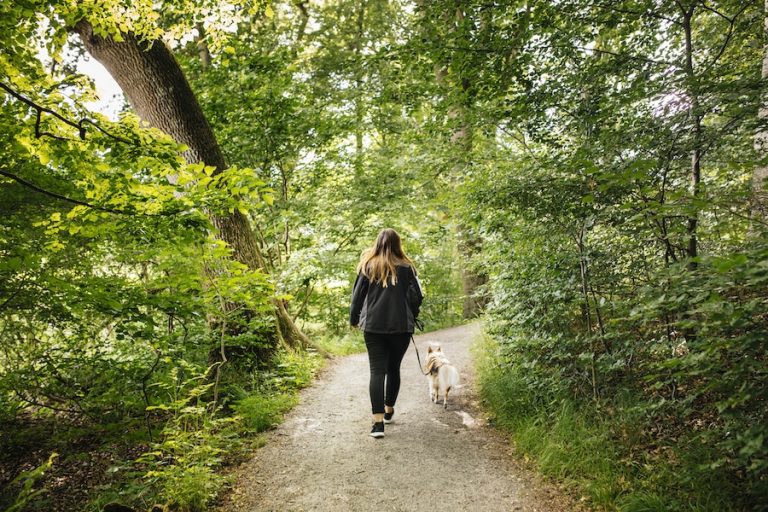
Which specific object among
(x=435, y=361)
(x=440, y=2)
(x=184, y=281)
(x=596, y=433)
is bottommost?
(x=596, y=433)

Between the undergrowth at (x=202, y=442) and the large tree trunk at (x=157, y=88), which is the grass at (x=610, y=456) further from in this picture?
the large tree trunk at (x=157, y=88)

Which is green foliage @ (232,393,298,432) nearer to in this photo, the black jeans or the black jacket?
the black jeans

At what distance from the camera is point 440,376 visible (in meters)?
5.16

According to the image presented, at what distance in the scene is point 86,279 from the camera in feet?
11.7

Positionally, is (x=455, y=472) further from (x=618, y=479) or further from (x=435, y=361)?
(x=435, y=361)

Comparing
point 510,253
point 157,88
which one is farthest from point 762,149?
point 157,88

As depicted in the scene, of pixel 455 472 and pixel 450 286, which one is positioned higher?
pixel 450 286

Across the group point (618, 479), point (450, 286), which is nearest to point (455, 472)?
point (618, 479)

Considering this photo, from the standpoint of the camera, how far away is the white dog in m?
5.12

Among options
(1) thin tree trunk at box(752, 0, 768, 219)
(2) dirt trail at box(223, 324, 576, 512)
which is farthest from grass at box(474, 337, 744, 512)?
(1) thin tree trunk at box(752, 0, 768, 219)

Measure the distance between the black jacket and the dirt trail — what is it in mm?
1181

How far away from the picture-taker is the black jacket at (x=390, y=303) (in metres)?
4.12

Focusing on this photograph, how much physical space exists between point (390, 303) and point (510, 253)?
214 cm

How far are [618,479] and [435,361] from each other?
2.49m
